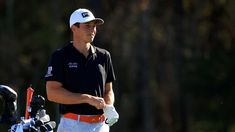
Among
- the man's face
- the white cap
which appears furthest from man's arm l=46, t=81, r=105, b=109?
the white cap

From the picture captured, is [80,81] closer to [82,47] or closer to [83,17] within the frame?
[82,47]

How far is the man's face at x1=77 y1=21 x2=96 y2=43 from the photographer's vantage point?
9.38 m

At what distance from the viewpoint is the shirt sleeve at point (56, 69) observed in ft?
30.4

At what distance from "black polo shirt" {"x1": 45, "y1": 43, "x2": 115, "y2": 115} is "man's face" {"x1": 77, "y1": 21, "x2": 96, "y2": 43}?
0.17 metres

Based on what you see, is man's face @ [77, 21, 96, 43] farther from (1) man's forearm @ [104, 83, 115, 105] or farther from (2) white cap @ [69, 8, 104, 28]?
(1) man's forearm @ [104, 83, 115, 105]

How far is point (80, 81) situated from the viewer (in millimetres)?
9305

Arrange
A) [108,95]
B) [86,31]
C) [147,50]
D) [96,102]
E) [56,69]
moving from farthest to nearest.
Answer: [147,50] → [108,95] → [86,31] → [56,69] → [96,102]

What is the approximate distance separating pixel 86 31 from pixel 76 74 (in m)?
0.50

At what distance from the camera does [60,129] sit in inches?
370

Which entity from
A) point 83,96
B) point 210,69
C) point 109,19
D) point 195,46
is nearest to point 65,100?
point 83,96

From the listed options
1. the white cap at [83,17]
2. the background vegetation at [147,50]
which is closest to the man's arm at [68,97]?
the white cap at [83,17]

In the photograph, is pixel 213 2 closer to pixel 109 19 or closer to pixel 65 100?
pixel 109 19

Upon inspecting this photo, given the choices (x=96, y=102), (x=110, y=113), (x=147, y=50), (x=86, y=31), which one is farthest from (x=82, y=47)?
(x=147, y=50)

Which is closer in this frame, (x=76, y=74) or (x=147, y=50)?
(x=76, y=74)
